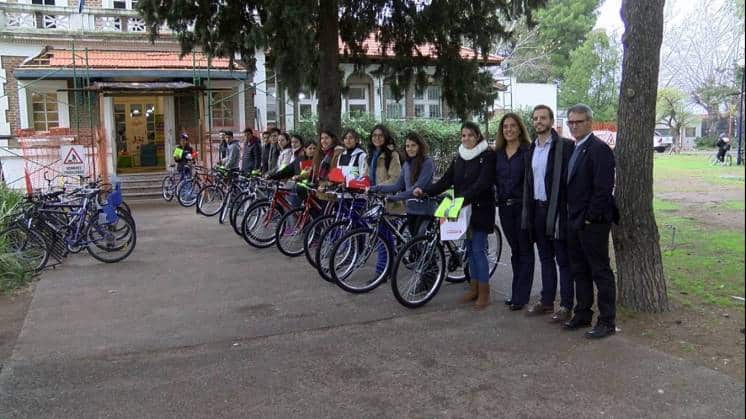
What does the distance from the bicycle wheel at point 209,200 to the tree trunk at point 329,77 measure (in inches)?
Answer: 122

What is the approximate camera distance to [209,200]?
1321 cm

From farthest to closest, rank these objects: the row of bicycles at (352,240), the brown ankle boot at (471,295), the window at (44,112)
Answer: the window at (44,112)
the brown ankle boot at (471,295)
the row of bicycles at (352,240)

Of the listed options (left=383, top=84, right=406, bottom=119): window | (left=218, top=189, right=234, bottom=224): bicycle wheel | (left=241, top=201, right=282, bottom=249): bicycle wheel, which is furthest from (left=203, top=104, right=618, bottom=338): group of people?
(left=383, top=84, right=406, bottom=119): window

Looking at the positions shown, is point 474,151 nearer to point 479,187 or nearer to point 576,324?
point 479,187

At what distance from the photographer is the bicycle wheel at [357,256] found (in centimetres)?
651

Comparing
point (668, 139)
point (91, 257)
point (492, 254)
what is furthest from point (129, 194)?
point (668, 139)

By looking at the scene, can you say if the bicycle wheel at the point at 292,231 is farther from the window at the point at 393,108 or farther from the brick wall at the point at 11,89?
the window at the point at 393,108

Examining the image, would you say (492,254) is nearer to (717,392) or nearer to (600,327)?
(600,327)

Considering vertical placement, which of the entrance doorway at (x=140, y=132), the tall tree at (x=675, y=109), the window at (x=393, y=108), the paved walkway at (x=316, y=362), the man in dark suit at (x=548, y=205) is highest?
the tall tree at (x=675, y=109)

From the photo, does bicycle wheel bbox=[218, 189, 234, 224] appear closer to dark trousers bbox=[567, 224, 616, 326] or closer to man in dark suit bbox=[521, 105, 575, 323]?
man in dark suit bbox=[521, 105, 575, 323]

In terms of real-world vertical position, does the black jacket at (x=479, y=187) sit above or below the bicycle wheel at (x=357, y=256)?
above

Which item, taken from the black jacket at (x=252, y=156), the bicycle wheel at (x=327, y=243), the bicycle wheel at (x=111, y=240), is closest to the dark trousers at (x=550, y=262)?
the bicycle wheel at (x=327, y=243)

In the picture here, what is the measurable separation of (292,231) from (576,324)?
443 cm

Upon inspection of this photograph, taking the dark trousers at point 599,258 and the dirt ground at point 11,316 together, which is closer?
the dark trousers at point 599,258
